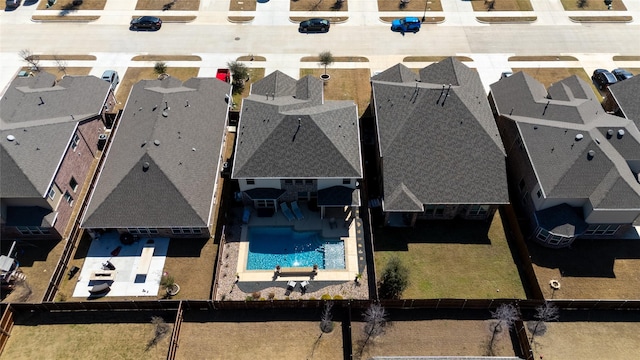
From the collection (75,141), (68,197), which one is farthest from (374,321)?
(75,141)

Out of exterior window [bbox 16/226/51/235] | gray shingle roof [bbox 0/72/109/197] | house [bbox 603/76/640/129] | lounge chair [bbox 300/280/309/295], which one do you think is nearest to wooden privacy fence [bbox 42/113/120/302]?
exterior window [bbox 16/226/51/235]

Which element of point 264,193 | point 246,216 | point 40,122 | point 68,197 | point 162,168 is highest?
point 40,122

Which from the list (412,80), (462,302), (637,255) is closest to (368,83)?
(412,80)

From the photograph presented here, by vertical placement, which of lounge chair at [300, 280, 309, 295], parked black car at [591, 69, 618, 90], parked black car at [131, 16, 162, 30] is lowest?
lounge chair at [300, 280, 309, 295]

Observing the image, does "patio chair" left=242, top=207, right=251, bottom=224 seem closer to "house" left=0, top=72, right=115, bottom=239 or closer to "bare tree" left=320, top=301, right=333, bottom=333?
"bare tree" left=320, top=301, right=333, bottom=333

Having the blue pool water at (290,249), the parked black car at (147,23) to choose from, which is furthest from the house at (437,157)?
the parked black car at (147,23)

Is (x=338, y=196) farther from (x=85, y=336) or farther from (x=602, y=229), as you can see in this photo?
(x=602, y=229)
